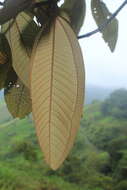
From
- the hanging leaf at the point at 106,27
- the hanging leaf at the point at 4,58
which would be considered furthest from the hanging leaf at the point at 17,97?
the hanging leaf at the point at 106,27

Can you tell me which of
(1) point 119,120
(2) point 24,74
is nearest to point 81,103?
(2) point 24,74

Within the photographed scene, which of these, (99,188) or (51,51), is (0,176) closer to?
(99,188)

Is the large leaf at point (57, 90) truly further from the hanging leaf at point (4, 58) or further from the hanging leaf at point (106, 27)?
the hanging leaf at point (106, 27)

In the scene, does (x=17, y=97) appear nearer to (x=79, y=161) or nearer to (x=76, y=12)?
(x=76, y=12)

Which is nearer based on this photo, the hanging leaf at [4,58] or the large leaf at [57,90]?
the large leaf at [57,90]

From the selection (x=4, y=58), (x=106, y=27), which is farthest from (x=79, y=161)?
(x=4, y=58)

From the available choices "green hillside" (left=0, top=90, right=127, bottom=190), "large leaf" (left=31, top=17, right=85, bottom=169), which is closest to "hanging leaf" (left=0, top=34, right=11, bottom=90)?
"large leaf" (left=31, top=17, right=85, bottom=169)

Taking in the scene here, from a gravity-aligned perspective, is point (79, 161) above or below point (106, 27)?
below

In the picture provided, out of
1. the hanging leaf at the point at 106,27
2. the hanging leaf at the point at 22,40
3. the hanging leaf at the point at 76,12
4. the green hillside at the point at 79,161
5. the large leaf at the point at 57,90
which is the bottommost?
the green hillside at the point at 79,161
